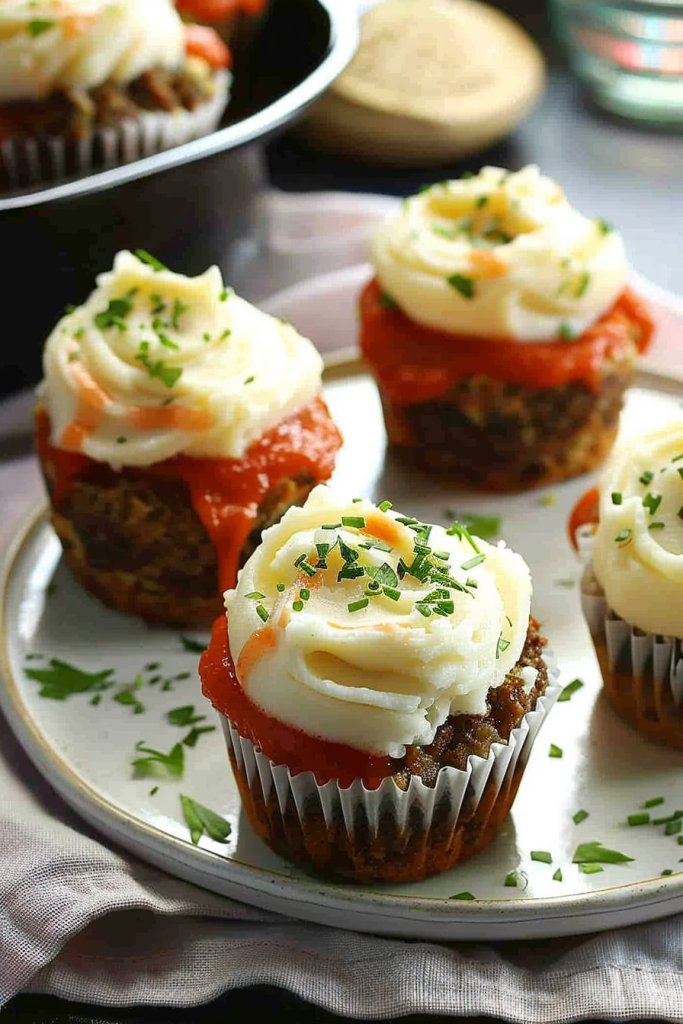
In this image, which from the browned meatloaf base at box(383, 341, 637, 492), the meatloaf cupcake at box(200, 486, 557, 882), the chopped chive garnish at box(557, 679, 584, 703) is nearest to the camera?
the meatloaf cupcake at box(200, 486, 557, 882)

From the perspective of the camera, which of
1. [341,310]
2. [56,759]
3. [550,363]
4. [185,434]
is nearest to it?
[56,759]

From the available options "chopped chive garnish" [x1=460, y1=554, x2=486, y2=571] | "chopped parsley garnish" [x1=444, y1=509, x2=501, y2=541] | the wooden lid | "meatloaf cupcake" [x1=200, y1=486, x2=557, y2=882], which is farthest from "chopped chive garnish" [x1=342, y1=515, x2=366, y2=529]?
the wooden lid

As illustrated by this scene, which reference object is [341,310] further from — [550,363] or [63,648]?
[63,648]

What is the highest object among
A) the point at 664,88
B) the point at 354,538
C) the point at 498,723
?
the point at 354,538

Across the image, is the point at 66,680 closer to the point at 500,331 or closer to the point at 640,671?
the point at 640,671

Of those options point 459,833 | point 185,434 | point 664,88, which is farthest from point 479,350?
point 664,88

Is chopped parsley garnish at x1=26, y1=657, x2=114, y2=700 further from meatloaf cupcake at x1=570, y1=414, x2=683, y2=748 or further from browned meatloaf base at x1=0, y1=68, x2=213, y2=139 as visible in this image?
browned meatloaf base at x1=0, y1=68, x2=213, y2=139

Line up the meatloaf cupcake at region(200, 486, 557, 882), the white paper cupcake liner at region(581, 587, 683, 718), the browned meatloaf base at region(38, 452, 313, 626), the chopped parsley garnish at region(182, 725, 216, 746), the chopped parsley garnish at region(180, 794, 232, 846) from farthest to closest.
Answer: the browned meatloaf base at region(38, 452, 313, 626) → the chopped parsley garnish at region(182, 725, 216, 746) → the white paper cupcake liner at region(581, 587, 683, 718) → the chopped parsley garnish at region(180, 794, 232, 846) → the meatloaf cupcake at region(200, 486, 557, 882)
